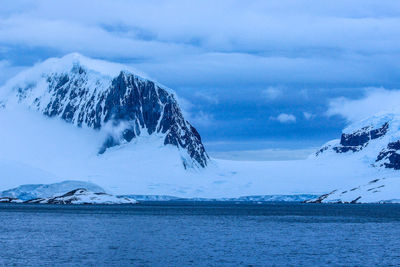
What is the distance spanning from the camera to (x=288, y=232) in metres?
108

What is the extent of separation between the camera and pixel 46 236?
313 feet

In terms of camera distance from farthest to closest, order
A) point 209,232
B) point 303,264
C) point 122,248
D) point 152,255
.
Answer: point 209,232 < point 122,248 < point 152,255 < point 303,264

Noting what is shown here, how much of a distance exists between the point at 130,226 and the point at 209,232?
16864 millimetres

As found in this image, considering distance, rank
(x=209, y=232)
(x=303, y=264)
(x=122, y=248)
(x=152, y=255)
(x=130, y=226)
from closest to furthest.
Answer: (x=303, y=264), (x=152, y=255), (x=122, y=248), (x=209, y=232), (x=130, y=226)

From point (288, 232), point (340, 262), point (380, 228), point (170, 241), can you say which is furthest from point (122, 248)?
point (380, 228)

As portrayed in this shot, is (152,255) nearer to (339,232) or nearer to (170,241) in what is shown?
(170,241)

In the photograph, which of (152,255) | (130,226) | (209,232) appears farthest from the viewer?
(130,226)

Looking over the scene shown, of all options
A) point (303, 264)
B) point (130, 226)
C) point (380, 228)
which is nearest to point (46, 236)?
point (130, 226)

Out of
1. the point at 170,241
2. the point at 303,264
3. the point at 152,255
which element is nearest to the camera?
the point at 303,264

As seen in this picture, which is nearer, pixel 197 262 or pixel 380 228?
pixel 197 262

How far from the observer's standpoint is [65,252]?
250 ft

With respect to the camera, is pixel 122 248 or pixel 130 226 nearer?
pixel 122 248

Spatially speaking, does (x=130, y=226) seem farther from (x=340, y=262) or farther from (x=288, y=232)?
(x=340, y=262)

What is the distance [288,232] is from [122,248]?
113ft
